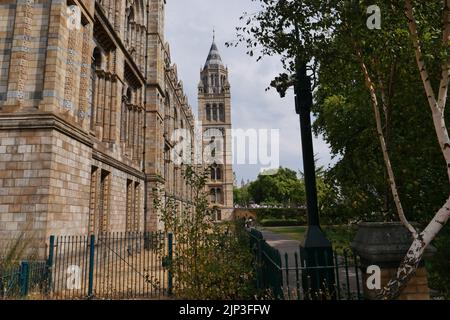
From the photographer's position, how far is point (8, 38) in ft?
31.2

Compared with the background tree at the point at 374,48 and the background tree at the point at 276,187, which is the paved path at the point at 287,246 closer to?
the background tree at the point at 374,48

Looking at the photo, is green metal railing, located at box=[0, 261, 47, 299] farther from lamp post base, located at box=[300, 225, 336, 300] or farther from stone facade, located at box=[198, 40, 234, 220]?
stone facade, located at box=[198, 40, 234, 220]

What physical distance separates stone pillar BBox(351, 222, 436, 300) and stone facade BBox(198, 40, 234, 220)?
192 ft

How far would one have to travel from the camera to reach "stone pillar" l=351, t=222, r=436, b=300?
3.74 meters

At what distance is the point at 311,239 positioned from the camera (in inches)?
171

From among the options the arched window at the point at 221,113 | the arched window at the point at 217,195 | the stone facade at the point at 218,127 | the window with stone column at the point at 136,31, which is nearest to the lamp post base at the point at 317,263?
the window with stone column at the point at 136,31

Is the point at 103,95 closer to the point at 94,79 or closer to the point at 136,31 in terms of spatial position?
the point at 94,79

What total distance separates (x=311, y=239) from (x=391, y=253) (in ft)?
3.39

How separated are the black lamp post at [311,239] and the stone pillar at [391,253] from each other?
0.54 m

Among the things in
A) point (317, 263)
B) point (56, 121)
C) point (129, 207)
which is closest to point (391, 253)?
point (317, 263)

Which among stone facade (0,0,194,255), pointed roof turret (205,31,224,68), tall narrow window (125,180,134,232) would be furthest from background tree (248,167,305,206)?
stone facade (0,0,194,255)

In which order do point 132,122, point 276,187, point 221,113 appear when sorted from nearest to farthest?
point 132,122
point 221,113
point 276,187
